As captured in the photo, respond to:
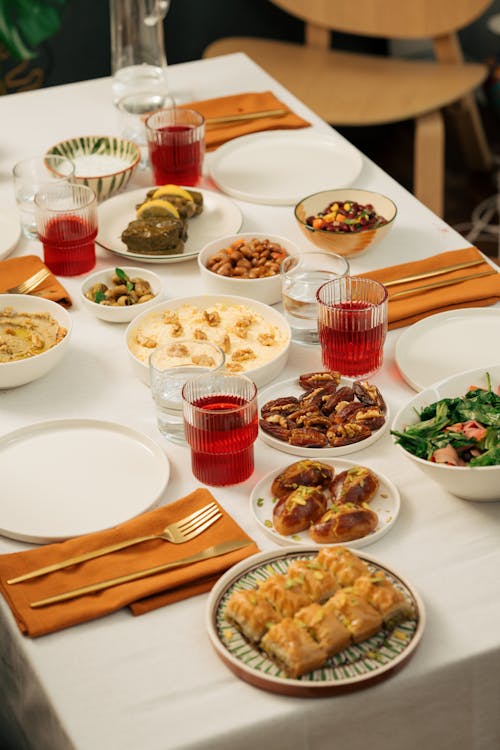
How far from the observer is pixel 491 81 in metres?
4.36

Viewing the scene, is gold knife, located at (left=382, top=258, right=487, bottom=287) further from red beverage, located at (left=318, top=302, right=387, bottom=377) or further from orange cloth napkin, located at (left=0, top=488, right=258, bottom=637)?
orange cloth napkin, located at (left=0, top=488, right=258, bottom=637)

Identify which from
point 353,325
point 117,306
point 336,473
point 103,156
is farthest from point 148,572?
point 103,156

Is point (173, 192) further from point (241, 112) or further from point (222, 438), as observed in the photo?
point (222, 438)

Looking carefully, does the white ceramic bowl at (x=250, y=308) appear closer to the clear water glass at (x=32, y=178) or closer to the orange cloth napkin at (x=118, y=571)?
the orange cloth napkin at (x=118, y=571)

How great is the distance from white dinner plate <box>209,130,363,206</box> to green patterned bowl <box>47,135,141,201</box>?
0.18 meters

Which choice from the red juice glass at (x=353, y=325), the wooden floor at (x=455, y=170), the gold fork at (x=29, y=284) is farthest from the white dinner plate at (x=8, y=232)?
the wooden floor at (x=455, y=170)

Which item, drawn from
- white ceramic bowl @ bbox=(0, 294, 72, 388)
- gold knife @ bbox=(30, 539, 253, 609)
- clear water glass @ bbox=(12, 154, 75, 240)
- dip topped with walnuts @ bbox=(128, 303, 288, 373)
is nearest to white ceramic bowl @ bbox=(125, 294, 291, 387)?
dip topped with walnuts @ bbox=(128, 303, 288, 373)

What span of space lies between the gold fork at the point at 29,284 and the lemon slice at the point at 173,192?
32 cm

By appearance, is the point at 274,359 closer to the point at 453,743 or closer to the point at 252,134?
the point at 453,743

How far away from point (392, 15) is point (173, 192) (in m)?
2.04

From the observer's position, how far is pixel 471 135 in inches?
164

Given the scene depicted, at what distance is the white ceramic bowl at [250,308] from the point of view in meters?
1.64

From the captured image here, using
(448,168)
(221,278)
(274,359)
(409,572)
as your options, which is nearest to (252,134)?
(221,278)

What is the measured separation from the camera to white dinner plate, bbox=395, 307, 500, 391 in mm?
1672
